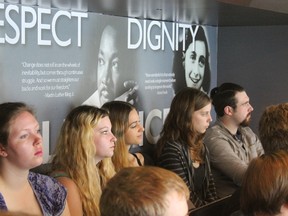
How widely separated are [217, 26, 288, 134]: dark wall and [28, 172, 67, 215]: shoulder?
6.63ft

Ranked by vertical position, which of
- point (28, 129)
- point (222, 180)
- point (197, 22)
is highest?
point (197, 22)

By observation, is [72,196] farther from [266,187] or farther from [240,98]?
[240,98]

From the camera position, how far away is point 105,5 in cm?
227

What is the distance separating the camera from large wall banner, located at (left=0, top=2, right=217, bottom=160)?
2156mm

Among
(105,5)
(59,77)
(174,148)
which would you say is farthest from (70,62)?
(174,148)

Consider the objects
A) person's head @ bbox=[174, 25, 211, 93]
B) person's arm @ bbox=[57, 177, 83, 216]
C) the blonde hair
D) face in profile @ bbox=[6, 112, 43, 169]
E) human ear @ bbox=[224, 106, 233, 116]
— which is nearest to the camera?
face in profile @ bbox=[6, 112, 43, 169]

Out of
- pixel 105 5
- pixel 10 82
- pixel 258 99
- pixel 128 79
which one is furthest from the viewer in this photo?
pixel 258 99

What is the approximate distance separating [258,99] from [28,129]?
2.18m

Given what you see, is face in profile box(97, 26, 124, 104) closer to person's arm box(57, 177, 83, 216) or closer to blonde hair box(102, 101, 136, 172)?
blonde hair box(102, 101, 136, 172)

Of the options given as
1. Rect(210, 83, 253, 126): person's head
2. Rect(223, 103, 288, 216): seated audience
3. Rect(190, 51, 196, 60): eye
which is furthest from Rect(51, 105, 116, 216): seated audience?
Rect(190, 51, 196, 60): eye

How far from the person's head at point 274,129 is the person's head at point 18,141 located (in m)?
0.87

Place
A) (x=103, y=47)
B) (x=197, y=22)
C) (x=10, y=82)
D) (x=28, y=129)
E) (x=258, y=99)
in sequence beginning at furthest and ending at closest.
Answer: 1. (x=258, y=99)
2. (x=197, y=22)
3. (x=103, y=47)
4. (x=10, y=82)
5. (x=28, y=129)

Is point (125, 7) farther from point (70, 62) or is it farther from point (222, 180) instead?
point (222, 180)

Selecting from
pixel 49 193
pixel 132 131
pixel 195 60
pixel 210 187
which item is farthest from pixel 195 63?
pixel 49 193
